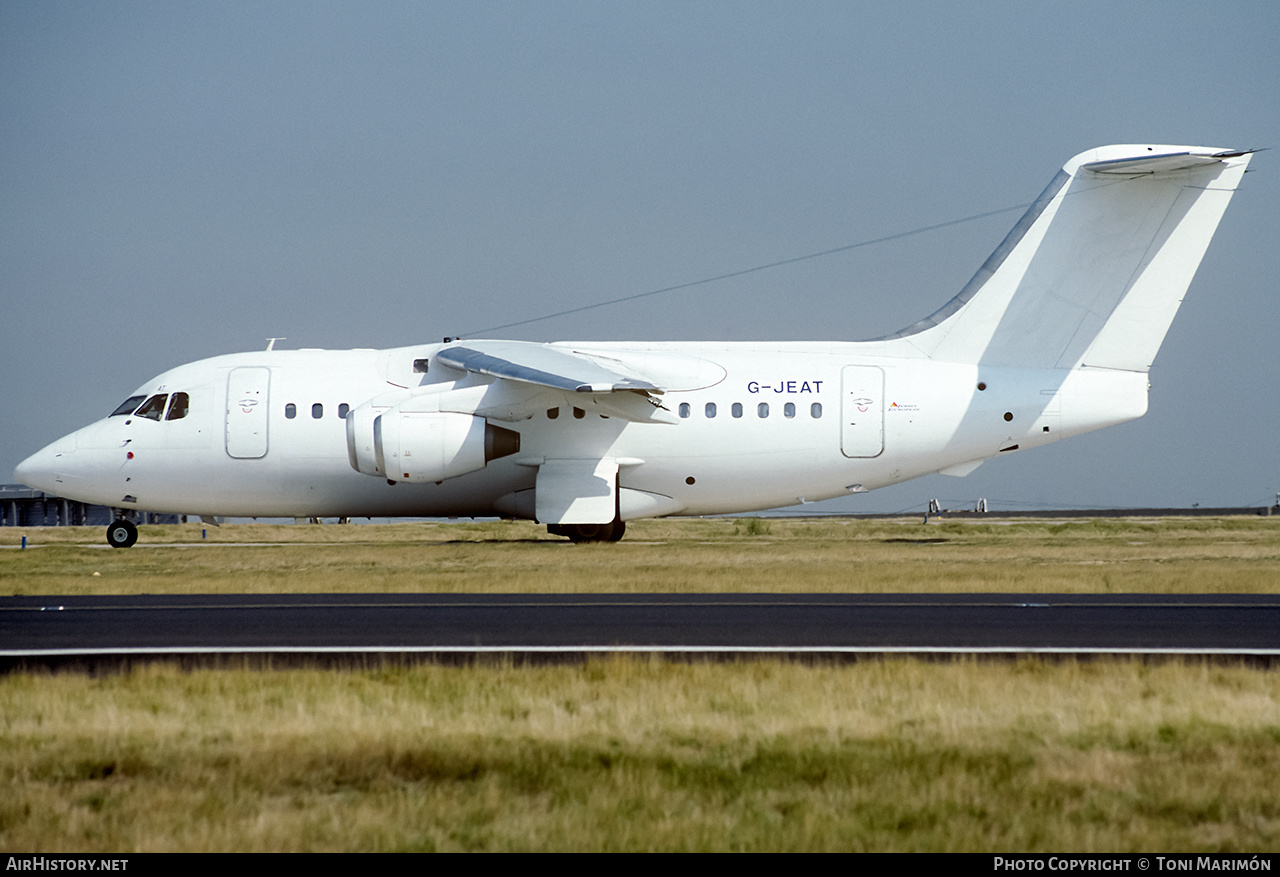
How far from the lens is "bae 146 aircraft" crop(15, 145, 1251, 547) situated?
1033 inches

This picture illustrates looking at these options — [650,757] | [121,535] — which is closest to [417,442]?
[121,535]

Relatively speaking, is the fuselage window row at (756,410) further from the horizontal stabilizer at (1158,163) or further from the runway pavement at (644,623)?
the runway pavement at (644,623)

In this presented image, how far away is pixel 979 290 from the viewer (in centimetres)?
2745

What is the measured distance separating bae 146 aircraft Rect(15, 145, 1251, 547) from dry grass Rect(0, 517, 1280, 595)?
1345 millimetres

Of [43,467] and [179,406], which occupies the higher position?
[179,406]

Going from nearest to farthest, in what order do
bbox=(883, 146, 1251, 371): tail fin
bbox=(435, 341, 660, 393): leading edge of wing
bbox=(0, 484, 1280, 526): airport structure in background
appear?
bbox=(435, 341, 660, 393): leading edge of wing
bbox=(883, 146, 1251, 371): tail fin
bbox=(0, 484, 1280, 526): airport structure in background

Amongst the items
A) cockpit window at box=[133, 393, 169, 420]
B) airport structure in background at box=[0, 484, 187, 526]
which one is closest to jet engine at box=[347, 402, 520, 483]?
cockpit window at box=[133, 393, 169, 420]

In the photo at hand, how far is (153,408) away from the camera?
28.8 m

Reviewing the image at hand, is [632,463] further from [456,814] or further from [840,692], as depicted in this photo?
[456,814]

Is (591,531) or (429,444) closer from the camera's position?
(429,444)

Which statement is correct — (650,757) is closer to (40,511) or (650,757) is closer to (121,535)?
(121,535)

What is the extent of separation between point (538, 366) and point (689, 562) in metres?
5.01

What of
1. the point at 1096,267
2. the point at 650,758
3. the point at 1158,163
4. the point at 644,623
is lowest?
the point at 650,758

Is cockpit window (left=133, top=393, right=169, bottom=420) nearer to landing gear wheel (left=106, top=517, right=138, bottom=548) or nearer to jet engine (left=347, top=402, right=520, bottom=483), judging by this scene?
landing gear wheel (left=106, top=517, right=138, bottom=548)
